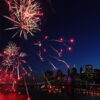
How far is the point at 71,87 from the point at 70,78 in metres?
5.23

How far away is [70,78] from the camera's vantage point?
153500mm

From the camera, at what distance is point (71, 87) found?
155 meters
